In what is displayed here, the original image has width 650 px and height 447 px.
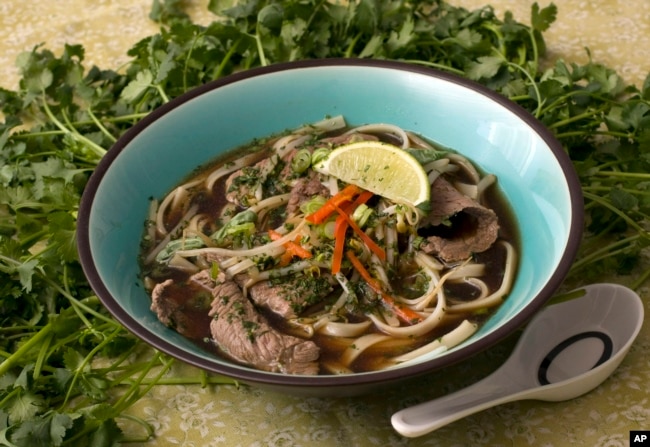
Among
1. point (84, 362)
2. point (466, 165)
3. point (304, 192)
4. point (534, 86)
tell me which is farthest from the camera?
point (534, 86)

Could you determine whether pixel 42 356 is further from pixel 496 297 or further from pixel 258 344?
pixel 496 297

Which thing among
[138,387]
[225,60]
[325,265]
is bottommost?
[138,387]

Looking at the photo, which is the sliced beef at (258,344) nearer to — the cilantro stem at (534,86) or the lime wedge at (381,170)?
the lime wedge at (381,170)

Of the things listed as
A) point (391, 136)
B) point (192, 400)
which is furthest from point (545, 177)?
point (192, 400)

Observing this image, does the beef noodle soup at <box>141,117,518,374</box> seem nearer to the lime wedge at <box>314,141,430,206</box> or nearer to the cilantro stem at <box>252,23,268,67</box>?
the lime wedge at <box>314,141,430,206</box>

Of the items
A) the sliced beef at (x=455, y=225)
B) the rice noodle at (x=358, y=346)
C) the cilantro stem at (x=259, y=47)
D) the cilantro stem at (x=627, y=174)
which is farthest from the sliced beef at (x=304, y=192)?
the cilantro stem at (x=627, y=174)

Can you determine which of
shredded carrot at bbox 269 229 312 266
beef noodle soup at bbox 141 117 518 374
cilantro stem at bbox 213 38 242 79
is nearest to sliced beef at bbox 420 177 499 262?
beef noodle soup at bbox 141 117 518 374

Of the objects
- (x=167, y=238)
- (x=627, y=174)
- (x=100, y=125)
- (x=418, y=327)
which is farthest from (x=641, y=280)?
(x=100, y=125)
